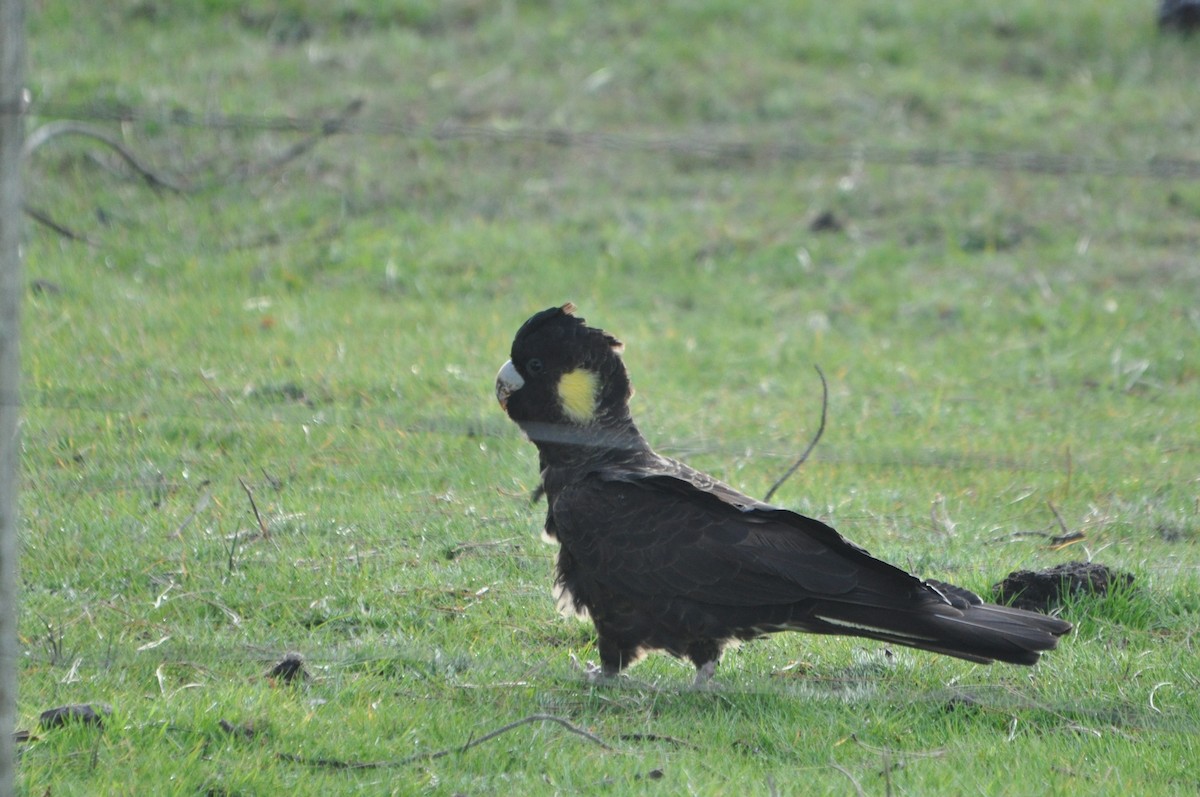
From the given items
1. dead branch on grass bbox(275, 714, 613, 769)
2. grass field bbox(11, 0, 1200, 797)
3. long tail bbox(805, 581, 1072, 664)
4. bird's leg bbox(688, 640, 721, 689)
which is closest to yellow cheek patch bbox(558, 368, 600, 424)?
grass field bbox(11, 0, 1200, 797)

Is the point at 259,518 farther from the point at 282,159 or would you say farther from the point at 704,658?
the point at 282,159

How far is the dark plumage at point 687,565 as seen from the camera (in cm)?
431

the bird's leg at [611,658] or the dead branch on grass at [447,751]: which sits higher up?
the dead branch on grass at [447,751]

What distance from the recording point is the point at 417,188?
1123cm

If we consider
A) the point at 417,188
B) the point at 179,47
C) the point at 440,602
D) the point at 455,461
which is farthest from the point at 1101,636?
the point at 179,47

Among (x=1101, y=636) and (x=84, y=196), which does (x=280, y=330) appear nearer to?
(x=84, y=196)

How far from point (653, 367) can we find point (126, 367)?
310cm

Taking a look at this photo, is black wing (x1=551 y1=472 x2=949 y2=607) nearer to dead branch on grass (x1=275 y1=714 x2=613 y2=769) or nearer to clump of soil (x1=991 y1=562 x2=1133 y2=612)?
dead branch on grass (x1=275 y1=714 x2=613 y2=769)

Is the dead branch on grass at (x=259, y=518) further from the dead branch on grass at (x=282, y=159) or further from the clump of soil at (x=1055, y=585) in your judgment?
the dead branch on grass at (x=282, y=159)

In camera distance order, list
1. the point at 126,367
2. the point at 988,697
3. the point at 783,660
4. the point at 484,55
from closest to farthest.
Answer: the point at 988,697
the point at 783,660
the point at 126,367
the point at 484,55

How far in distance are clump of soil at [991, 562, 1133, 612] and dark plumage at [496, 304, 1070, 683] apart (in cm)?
78

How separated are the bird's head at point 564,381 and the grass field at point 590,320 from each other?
2.21ft

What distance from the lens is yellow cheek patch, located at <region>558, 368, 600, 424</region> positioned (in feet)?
16.8

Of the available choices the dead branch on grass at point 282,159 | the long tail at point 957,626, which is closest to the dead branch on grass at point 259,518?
the long tail at point 957,626
